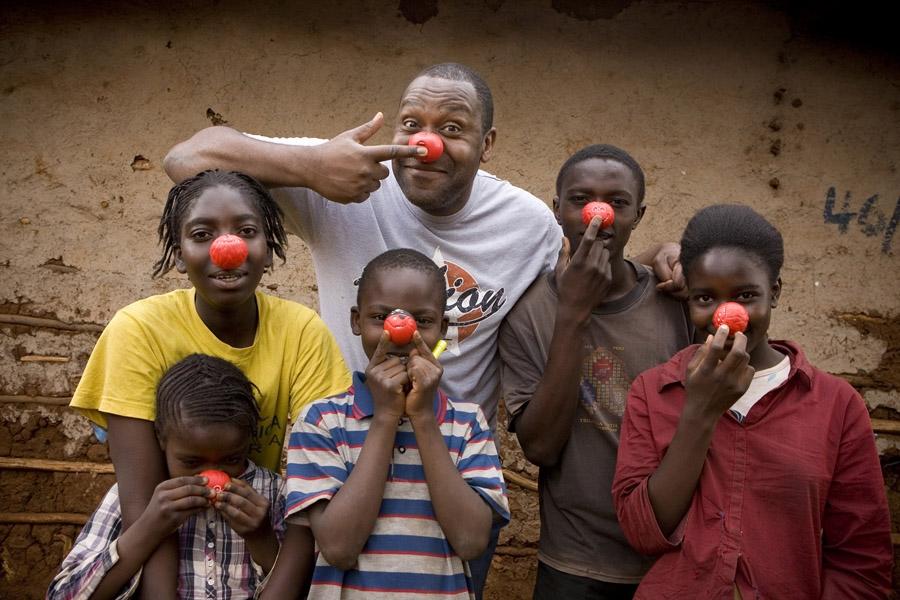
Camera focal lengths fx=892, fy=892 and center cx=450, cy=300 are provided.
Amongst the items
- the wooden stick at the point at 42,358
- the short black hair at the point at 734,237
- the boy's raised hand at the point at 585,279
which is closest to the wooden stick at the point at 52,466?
the wooden stick at the point at 42,358

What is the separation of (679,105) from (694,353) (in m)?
2.60

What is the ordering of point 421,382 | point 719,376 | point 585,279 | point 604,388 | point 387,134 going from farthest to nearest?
point 387,134 < point 604,388 < point 585,279 < point 421,382 < point 719,376

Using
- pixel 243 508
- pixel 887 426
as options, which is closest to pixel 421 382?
pixel 243 508

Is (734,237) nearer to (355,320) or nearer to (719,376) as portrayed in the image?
(719,376)

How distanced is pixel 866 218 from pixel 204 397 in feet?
12.3

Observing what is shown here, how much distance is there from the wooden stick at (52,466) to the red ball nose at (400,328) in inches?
119

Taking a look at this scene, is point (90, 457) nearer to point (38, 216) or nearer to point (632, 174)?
point (38, 216)

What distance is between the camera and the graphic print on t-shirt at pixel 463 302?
300 centimetres

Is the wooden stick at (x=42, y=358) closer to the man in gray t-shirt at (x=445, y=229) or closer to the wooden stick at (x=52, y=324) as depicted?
the wooden stick at (x=52, y=324)

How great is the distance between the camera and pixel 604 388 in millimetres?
2863

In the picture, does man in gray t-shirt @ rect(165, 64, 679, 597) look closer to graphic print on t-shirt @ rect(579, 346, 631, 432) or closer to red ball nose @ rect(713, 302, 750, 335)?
graphic print on t-shirt @ rect(579, 346, 631, 432)

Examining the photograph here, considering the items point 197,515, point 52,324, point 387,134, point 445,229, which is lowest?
point 197,515

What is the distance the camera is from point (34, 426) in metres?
4.88

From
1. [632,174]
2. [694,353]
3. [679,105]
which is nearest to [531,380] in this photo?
[694,353]
